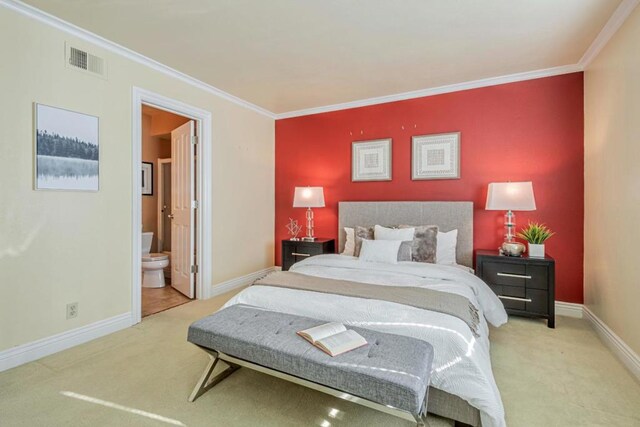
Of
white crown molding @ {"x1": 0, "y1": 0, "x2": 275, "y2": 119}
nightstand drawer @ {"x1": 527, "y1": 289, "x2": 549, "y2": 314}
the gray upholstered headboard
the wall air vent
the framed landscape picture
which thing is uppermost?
white crown molding @ {"x1": 0, "y1": 0, "x2": 275, "y2": 119}

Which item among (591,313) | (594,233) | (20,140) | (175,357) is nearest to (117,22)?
(20,140)

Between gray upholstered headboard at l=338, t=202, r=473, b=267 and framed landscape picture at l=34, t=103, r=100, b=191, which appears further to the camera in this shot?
gray upholstered headboard at l=338, t=202, r=473, b=267

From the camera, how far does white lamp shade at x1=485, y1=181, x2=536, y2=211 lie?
3000mm

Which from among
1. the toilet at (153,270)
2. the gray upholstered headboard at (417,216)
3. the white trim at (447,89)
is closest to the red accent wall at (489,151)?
the white trim at (447,89)

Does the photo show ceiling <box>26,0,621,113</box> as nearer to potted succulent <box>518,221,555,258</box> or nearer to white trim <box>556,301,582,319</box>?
potted succulent <box>518,221,555,258</box>

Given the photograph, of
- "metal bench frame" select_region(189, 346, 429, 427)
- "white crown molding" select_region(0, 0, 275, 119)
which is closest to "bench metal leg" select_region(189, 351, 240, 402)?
"metal bench frame" select_region(189, 346, 429, 427)

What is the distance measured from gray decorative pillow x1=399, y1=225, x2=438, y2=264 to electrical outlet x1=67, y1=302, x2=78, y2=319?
3037 mm

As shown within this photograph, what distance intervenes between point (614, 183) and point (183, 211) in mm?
4288

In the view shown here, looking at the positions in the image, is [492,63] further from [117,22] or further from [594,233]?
[117,22]

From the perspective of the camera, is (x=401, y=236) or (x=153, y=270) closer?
(x=401, y=236)

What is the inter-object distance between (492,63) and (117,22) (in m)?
3.33

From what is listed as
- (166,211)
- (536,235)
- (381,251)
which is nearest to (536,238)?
A: (536,235)

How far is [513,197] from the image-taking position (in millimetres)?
3051

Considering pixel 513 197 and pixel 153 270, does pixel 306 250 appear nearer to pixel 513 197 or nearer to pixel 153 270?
pixel 153 270
